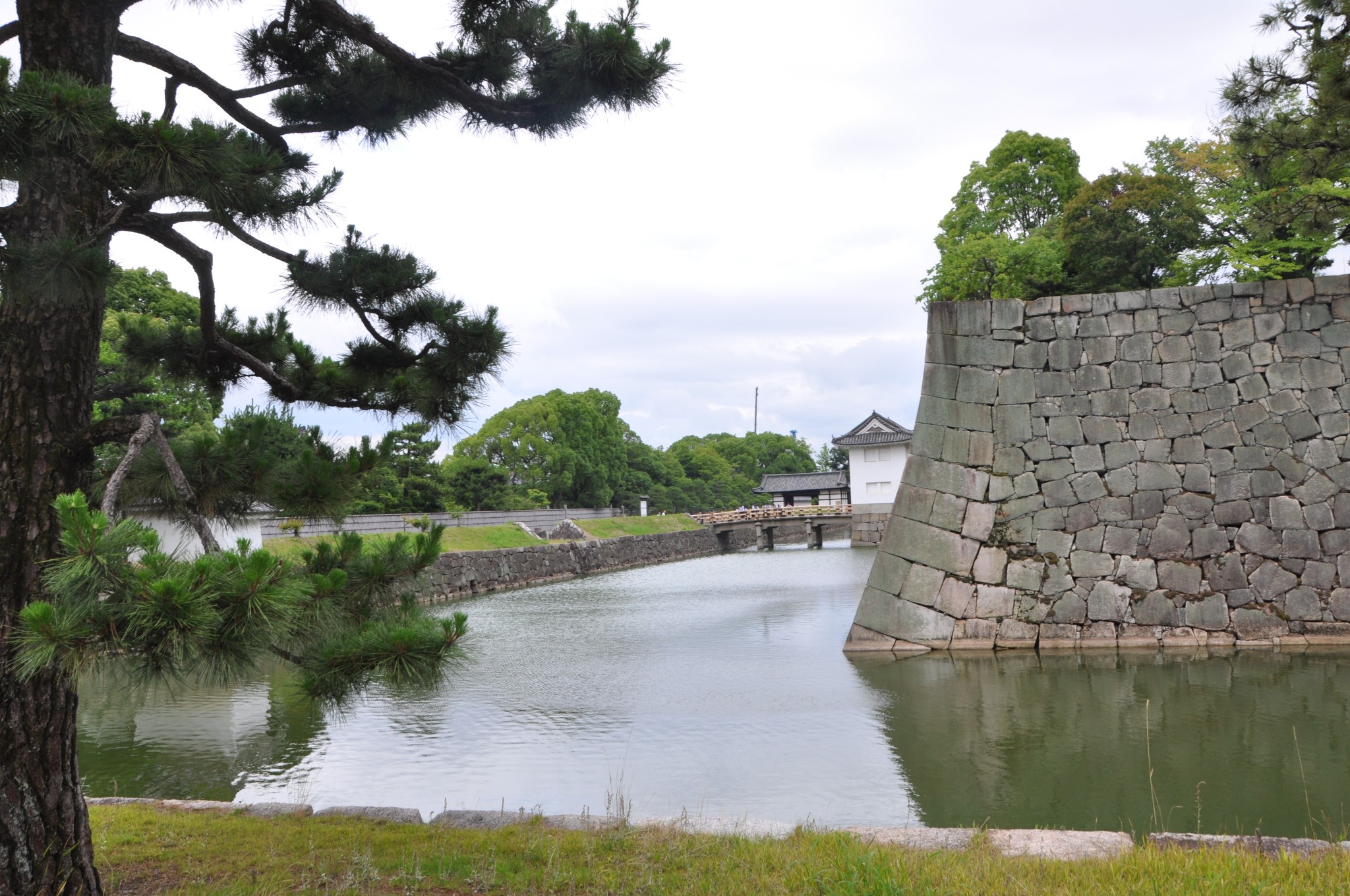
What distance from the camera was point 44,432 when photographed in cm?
272

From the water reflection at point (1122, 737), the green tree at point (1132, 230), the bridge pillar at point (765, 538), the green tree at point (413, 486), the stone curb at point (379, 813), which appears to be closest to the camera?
the stone curb at point (379, 813)

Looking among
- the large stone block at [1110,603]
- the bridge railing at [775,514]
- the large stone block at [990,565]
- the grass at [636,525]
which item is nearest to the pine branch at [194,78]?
the large stone block at [990,565]

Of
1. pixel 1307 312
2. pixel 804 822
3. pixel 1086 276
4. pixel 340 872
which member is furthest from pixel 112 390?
pixel 1086 276

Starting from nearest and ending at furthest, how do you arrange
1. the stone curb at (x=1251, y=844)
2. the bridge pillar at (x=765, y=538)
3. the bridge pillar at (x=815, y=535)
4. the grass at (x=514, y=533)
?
the stone curb at (x=1251, y=844), the grass at (x=514, y=533), the bridge pillar at (x=815, y=535), the bridge pillar at (x=765, y=538)

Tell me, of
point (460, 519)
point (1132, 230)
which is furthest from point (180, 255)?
point (460, 519)

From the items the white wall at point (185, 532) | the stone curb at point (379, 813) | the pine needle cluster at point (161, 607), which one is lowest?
the stone curb at point (379, 813)

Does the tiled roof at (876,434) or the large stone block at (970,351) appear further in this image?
the tiled roof at (876,434)

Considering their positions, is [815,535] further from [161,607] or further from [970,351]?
[161,607]

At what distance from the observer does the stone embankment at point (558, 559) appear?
61.8 feet

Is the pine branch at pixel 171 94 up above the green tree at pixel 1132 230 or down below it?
below

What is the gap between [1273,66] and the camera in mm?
7133

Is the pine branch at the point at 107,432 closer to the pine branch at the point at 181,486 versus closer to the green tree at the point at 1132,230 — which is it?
the pine branch at the point at 181,486

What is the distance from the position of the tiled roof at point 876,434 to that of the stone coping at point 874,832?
27.8 meters

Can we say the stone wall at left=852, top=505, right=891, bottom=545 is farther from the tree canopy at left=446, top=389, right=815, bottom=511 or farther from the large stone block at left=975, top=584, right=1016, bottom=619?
the large stone block at left=975, top=584, right=1016, bottom=619
